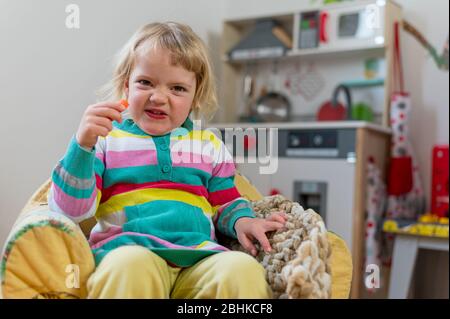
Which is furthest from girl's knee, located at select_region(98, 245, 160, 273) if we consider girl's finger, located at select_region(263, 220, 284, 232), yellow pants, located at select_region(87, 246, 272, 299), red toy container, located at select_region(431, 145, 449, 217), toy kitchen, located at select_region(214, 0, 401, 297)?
red toy container, located at select_region(431, 145, 449, 217)

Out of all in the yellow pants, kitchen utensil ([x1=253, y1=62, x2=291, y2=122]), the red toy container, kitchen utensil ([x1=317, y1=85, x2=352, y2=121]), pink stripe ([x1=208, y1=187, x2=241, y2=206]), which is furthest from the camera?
kitchen utensil ([x1=253, y1=62, x2=291, y2=122])

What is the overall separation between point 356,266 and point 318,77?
85 centimetres

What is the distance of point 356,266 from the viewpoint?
1.96m

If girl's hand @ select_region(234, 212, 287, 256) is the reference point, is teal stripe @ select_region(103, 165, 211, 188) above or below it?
above

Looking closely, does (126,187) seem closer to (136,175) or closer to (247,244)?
(136,175)

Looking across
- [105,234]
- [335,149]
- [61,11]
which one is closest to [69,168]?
[105,234]

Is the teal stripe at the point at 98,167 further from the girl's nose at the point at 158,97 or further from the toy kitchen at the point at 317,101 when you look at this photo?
the toy kitchen at the point at 317,101

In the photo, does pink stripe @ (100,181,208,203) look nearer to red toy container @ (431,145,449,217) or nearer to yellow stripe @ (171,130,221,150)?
yellow stripe @ (171,130,221,150)

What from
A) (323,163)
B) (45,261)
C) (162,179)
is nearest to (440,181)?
(323,163)

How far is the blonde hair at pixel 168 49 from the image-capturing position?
90 centimetres

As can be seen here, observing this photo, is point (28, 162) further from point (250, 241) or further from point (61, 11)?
point (250, 241)

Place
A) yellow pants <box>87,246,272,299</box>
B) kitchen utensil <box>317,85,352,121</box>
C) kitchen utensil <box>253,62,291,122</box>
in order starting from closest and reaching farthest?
1. yellow pants <box>87,246,272,299</box>
2. kitchen utensil <box>317,85,352,121</box>
3. kitchen utensil <box>253,62,291,122</box>

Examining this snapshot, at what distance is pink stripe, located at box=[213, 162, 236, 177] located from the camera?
1.03 m

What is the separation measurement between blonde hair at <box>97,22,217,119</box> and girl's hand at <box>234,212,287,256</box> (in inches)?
9.4
